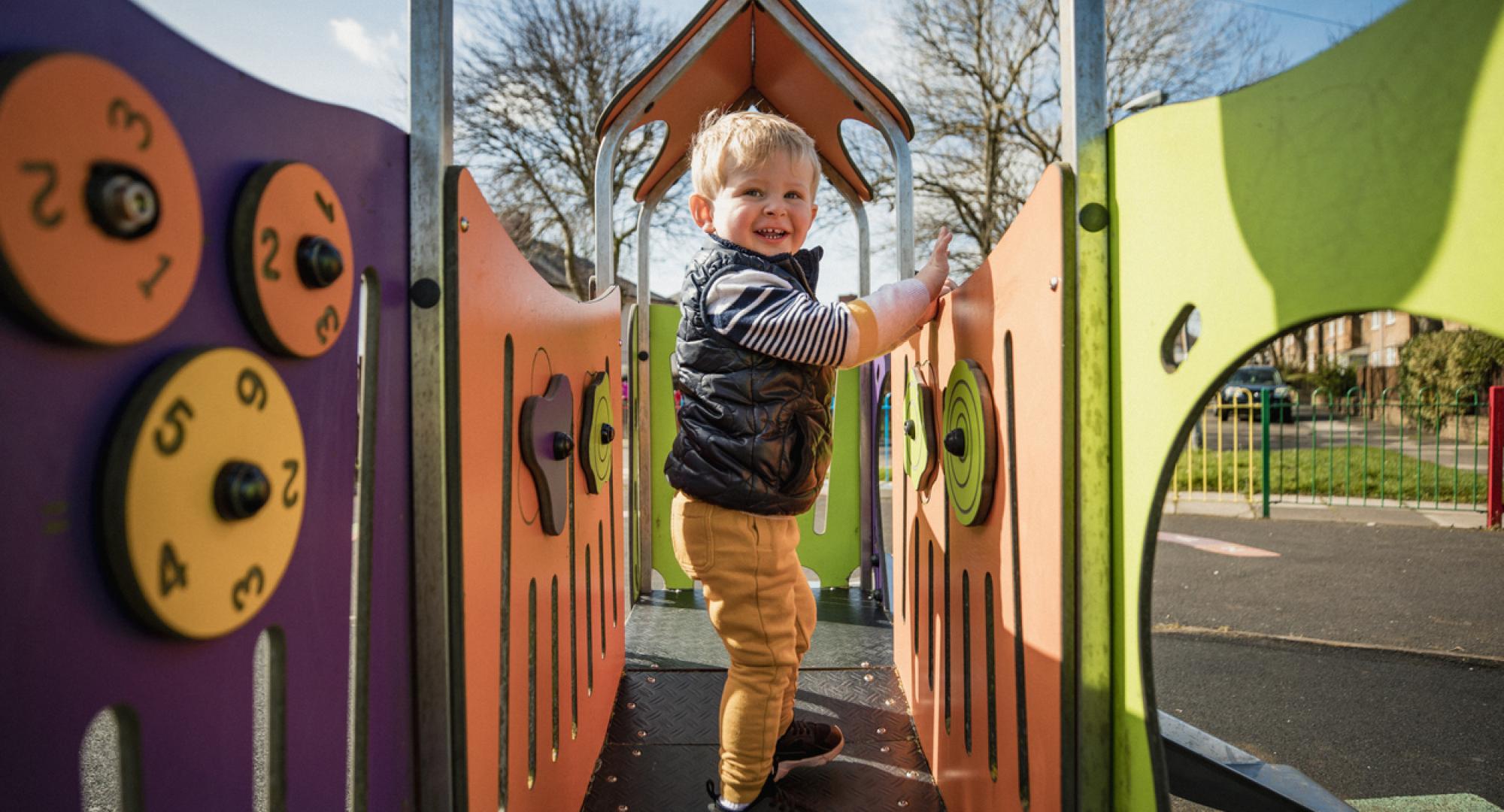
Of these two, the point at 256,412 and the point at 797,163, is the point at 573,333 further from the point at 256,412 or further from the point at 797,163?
the point at 256,412

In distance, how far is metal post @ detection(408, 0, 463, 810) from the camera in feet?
3.10

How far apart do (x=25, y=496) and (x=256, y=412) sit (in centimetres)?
19

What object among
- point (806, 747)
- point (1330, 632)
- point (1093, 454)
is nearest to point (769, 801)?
point (806, 747)

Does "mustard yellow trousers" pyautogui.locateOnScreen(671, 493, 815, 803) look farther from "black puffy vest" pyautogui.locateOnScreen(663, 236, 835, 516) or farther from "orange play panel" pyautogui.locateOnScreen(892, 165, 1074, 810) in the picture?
"orange play panel" pyautogui.locateOnScreen(892, 165, 1074, 810)

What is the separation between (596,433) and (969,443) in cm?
87

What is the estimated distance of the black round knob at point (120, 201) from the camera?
481 mm

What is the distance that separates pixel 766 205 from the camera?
162 centimetres

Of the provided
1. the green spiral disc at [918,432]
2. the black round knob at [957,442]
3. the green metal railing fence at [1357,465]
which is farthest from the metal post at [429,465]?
the green metal railing fence at [1357,465]

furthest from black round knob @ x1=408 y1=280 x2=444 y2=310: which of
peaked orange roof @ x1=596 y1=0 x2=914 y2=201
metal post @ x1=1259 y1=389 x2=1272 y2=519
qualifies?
metal post @ x1=1259 y1=389 x2=1272 y2=519

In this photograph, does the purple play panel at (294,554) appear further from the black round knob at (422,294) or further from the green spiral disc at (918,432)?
the green spiral disc at (918,432)

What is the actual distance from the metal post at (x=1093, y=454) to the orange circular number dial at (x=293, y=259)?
83 cm

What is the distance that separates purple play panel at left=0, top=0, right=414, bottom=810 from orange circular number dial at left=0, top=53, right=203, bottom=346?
17mm

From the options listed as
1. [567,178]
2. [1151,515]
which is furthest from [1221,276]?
[567,178]

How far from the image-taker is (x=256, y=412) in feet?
2.08
